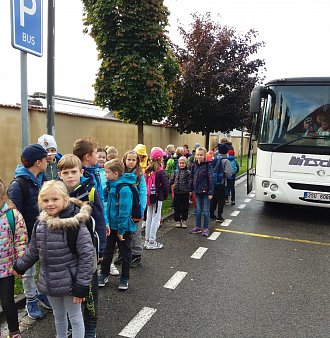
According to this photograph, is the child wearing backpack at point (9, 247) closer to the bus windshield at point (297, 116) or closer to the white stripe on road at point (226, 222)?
the white stripe on road at point (226, 222)

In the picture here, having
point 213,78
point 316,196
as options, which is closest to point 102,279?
point 316,196

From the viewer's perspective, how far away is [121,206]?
3893 millimetres

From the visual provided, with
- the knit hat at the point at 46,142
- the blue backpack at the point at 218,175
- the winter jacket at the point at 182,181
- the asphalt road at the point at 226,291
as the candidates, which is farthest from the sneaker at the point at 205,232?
the knit hat at the point at 46,142

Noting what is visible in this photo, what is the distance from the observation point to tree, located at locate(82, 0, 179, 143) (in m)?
9.18

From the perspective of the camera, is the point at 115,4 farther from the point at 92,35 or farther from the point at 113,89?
the point at 113,89

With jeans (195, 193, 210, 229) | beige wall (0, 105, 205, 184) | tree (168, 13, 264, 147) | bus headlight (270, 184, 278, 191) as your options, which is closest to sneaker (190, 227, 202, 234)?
jeans (195, 193, 210, 229)

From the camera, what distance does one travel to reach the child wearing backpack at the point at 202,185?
6387 millimetres

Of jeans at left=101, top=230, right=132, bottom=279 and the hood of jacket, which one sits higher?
the hood of jacket

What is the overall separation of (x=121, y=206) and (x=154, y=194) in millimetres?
1789

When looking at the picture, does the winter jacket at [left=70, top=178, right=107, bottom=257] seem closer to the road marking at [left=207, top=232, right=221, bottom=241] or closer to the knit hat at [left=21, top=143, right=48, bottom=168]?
the knit hat at [left=21, top=143, right=48, bottom=168]

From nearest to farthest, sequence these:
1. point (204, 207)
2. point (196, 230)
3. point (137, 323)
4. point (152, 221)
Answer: point (137, 323), point (152, 221), point (204, 207), point (196, 230)

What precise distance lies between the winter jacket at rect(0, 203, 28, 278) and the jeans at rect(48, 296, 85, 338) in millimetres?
464

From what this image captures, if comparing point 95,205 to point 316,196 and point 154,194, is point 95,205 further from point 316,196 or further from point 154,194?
point 316,196

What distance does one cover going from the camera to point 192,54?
15.5 metres
